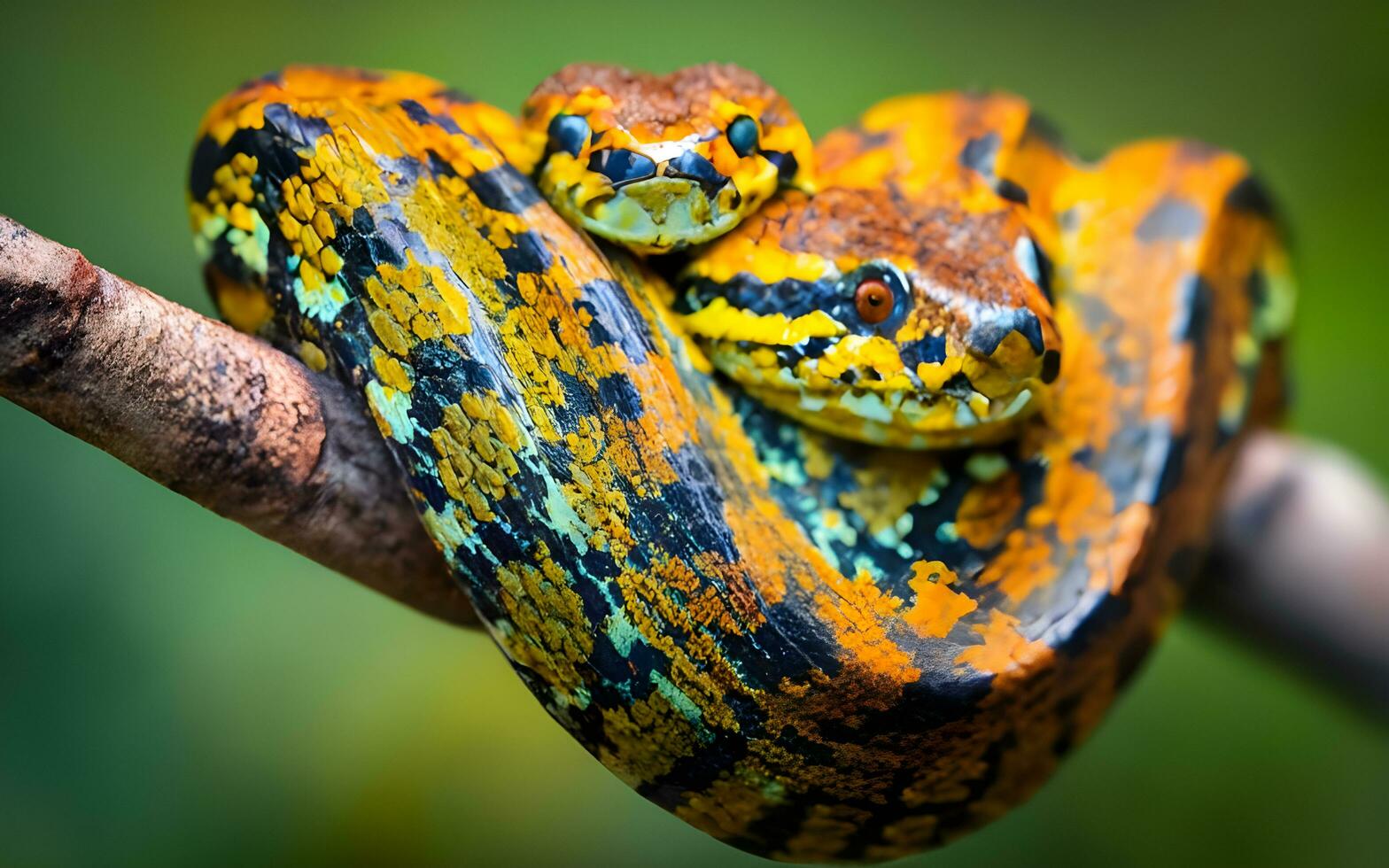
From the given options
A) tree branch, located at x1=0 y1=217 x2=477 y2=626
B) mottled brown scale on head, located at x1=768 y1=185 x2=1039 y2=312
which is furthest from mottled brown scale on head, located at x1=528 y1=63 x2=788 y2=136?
tree branch, located at x1=0 y1=217 x2=477 y2=626

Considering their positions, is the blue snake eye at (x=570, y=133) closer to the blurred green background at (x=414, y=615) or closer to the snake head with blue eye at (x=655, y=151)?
the snake head with blue eye at (x=655, y=151)

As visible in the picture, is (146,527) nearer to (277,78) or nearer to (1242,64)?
(277,78)

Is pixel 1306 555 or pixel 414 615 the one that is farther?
pixel 414 615

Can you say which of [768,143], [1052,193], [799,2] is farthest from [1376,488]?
[799,2]

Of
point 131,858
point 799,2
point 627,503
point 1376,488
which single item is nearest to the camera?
point 627,503

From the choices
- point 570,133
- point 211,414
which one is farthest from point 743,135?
point 211,414

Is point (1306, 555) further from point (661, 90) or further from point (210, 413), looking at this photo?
point (210, 413)

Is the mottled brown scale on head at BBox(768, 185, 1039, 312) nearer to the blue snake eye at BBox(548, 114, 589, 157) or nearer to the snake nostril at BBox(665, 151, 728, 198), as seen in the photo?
the snake nostril at BBox(665, 151, 728, 198)
